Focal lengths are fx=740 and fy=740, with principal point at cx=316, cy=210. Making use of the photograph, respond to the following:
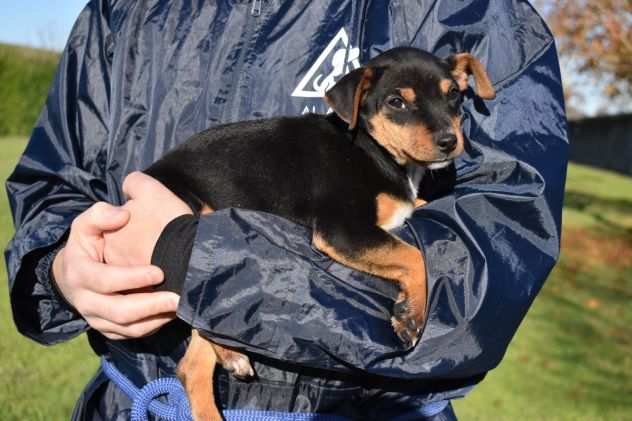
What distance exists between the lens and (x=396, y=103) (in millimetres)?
2604

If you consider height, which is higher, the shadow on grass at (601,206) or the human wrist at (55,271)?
the human wrist at (55,271)

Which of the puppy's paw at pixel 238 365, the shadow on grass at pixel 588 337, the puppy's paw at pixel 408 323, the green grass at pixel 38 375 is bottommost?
the shadow on grass at pixel 588 337

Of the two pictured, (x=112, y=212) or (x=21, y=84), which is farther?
(x=21, y=84)

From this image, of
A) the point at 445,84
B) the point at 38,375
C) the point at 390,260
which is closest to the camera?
the point at 390,260

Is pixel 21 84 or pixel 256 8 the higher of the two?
pixel 256 8

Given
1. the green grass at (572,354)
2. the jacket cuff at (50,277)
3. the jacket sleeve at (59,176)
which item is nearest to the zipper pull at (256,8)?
the jacket sleeve at (59,176)

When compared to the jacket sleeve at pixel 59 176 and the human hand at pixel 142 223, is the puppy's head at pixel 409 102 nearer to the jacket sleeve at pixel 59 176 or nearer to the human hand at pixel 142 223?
the human hand at pixel 142 223

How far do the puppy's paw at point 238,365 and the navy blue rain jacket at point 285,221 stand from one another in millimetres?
29

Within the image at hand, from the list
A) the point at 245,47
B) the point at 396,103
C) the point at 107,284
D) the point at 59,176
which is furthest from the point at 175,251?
the point at 396,103

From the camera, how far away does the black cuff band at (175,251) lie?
176 centimetres

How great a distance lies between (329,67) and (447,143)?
0.44 metres

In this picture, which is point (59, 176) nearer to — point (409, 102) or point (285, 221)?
point (285, 221)

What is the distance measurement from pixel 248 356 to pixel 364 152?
786 mm

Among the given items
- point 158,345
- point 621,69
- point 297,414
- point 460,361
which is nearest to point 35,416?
point 158,345
